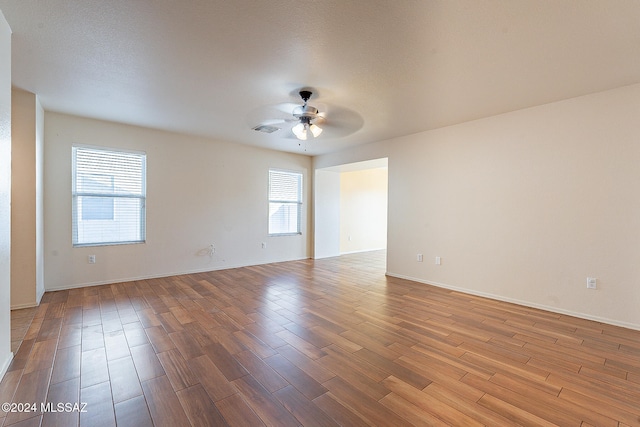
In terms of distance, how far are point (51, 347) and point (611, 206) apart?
5.77 metres

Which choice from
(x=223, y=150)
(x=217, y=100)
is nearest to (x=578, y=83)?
(x=217, y=100)

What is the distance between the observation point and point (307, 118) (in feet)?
10.7

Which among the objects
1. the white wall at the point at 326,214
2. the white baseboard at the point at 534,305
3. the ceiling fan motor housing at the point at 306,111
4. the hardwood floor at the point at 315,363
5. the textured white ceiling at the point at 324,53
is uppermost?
the textured white ceiling at the point at 324,53

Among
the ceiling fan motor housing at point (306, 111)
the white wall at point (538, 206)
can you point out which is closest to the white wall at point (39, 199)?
the ceiling fan motor housing at point (306, 111)

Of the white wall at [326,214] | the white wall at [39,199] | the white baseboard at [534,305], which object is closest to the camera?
the white baseboard at [534,305]

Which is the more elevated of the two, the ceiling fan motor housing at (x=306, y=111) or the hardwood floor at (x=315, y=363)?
the ceiling fan motor housing at (x=306, y=111)

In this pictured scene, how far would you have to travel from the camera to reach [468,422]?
62.2 inches

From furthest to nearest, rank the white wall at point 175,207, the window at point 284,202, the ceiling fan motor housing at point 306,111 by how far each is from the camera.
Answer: the window at point 284,202
the white wall at point 175,207
the ceiling fan motor housing at point 306,111

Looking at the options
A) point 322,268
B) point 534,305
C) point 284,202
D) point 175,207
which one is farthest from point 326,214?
point 534,305

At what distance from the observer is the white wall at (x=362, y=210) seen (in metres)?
7.94

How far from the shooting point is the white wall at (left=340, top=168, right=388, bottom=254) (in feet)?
26.0

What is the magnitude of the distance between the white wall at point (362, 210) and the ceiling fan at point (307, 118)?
10.7 ft

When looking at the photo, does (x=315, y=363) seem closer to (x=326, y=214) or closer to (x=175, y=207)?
(x=175, y=207)

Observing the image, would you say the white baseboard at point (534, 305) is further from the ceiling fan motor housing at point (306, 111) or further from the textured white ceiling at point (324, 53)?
the ceiling fan motor housing at point (306, 111)
